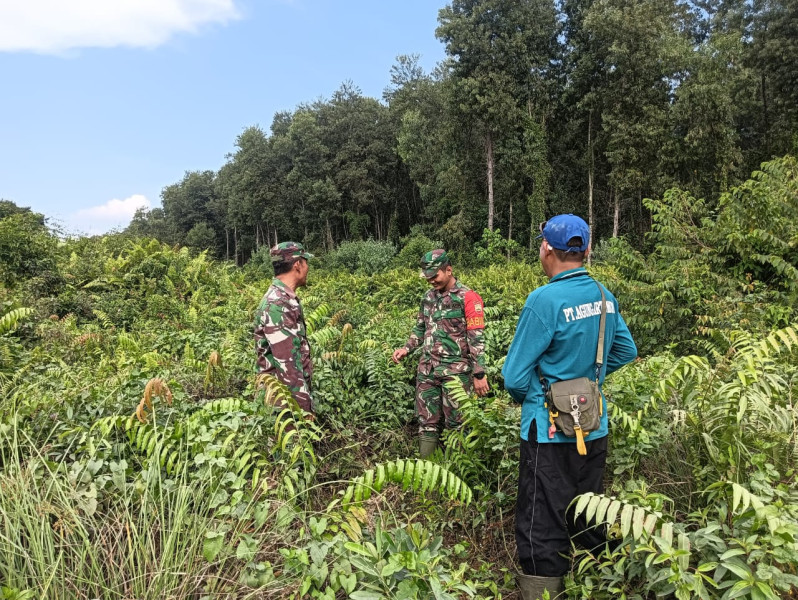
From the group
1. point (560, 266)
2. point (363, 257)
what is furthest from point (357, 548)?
point (363, 257)

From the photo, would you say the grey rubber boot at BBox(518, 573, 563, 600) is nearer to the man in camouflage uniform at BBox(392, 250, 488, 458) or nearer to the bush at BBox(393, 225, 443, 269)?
the man in camouflage uniform at BBox(392, 250, 488, 458)

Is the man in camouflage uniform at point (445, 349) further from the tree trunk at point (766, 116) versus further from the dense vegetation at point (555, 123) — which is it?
the tree trunk at point (766, 116)

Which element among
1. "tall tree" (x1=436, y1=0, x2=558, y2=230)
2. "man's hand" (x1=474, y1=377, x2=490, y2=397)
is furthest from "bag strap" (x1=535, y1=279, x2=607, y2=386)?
"tall tree" (x1=436, y1=0, x2=558, y2=230)

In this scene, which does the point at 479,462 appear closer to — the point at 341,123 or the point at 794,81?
the point at 794,81

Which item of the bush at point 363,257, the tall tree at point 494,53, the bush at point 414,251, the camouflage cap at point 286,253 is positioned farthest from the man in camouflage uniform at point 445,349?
the tall tree at point 494,53

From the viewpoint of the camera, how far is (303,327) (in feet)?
12.4

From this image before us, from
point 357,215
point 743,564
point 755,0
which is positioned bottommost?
point 743,564

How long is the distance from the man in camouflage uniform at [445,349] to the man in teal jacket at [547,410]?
1766 millimetres

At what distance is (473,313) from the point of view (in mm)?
4277

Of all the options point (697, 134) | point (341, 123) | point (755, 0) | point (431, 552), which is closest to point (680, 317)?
point (431, 552)

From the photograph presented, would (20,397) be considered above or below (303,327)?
below

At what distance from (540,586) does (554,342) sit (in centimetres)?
116

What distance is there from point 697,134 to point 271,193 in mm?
32696

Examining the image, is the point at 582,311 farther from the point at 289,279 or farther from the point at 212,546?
the point at 289,279
